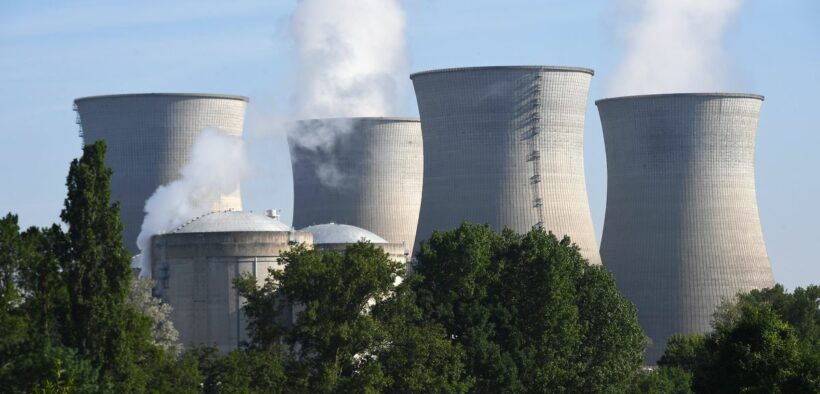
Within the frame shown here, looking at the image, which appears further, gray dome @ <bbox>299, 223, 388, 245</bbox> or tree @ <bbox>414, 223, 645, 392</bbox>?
gray dome @ <bbox>299, 223, 388, 245</bbox>

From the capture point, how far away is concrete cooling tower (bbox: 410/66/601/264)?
55500mm

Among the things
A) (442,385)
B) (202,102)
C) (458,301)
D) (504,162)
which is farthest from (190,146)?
(442,385)

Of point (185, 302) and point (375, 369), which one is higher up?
point (185, 302)

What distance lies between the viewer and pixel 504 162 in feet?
183

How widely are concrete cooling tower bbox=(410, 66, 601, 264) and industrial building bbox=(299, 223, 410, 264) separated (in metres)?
1.43

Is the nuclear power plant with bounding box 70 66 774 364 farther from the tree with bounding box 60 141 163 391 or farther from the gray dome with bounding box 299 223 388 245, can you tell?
the tree with bounding box 60 141 163 391

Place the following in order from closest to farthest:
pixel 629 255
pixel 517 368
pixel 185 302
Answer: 1. pixel 517 368
2. pixel 185 302
3. pixel 629 255

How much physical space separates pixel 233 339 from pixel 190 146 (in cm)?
1409

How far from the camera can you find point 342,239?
56.6 m

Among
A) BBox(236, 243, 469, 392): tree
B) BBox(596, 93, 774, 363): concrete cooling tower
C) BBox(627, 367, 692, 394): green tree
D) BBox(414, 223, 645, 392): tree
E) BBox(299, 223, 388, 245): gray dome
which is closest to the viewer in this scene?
BBox(236, 243, 469, 392): tree

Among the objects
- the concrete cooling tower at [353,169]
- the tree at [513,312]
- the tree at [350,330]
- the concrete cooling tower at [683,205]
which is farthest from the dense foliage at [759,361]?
the concrete cooling tower at [353,169]

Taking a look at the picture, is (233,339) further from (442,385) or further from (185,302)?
(442,385)

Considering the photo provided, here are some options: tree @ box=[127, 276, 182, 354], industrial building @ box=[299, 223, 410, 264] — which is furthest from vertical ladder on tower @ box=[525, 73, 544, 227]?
tree @ box=[127, 276, 182, 354]

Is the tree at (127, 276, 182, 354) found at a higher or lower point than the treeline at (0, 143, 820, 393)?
higher
